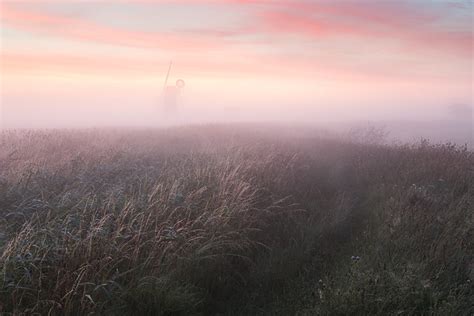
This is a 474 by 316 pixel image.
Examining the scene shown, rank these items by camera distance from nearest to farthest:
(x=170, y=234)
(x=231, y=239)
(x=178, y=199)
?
(x=170, y=234), (x=231, y=239), (x=178, y=199)

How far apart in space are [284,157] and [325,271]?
16.5 feet

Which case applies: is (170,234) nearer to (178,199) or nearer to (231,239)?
(231,239)

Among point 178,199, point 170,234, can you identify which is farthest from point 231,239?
point 178,199

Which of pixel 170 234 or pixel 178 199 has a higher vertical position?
pixel 178 199

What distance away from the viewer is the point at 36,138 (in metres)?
11.0

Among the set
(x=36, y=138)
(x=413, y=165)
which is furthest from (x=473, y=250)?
(x=36, y=138)

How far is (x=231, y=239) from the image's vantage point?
16.9 ft

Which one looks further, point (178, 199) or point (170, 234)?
point (178, 199)

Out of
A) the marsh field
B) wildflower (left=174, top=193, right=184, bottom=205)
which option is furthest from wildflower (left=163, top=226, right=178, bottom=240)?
wildflower (left=174, top=193, right=184, bottom=205)

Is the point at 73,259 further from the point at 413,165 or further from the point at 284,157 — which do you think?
the point at 413,165

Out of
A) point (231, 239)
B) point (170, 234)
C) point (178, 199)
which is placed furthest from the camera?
point (178, 199)

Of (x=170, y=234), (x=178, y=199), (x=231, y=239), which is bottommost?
(x=231, y=239)

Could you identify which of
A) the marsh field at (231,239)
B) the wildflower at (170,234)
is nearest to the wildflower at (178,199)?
the marsh field at (231,239)

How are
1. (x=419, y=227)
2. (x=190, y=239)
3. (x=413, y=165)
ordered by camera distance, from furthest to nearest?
(x=413, y=165)
(x=419, y=227)
(x=190, y=239)
